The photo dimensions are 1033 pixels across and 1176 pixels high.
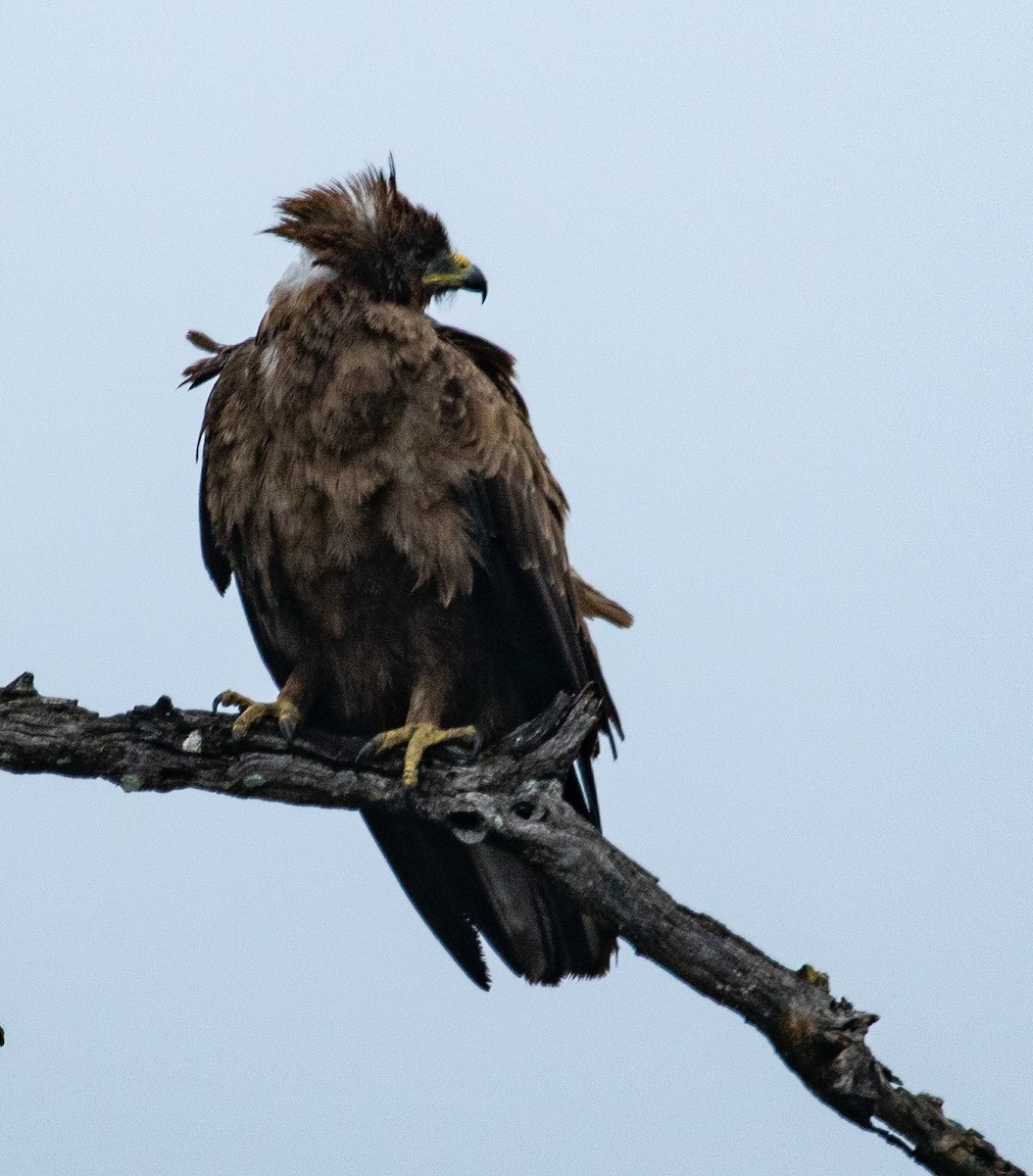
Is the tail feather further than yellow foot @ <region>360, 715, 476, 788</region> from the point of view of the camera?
Yes

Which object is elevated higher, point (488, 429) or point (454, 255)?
point (454, 255)

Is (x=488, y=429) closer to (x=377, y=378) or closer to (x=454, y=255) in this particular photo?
(x=377, y=378)

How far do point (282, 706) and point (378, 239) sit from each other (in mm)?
1687

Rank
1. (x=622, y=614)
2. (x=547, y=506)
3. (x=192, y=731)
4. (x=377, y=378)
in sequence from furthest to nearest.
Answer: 1. (x=622, y=614)
2. (x=547, y=506)
3. (x=377, y=378)
4. (x=192, y=731)

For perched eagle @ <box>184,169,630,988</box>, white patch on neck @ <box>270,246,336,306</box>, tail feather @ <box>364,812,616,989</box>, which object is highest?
white patch on neck @ <box>270,246,336,306</box>

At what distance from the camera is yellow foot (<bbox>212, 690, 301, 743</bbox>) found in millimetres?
5504

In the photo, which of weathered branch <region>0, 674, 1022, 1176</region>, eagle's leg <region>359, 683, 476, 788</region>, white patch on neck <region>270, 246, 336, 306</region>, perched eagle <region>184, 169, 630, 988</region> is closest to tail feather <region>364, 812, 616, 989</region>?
perched eagle <region>184, 169, 630, 988</region>

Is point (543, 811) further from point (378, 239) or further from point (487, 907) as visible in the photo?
point (378, 239)

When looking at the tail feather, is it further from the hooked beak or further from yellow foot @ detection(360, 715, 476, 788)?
the hooked beak

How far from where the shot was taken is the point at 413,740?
545cm

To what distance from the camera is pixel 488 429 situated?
575 cm

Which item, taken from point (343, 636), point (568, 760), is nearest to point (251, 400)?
point (343, 636)

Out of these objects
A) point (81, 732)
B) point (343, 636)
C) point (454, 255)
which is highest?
point (454, 255)

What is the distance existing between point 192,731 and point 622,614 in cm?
206
